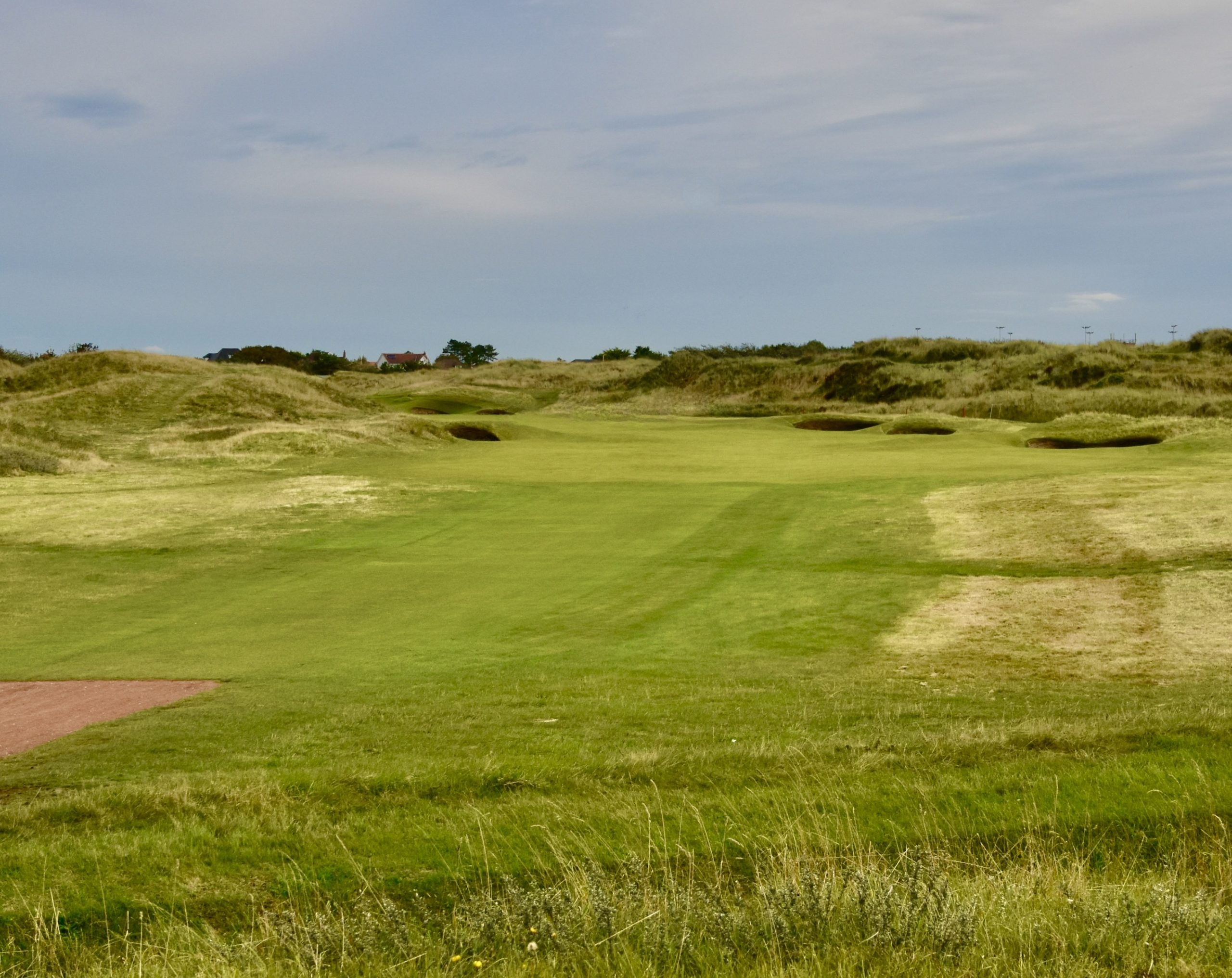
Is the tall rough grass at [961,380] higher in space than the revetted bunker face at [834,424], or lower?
higher

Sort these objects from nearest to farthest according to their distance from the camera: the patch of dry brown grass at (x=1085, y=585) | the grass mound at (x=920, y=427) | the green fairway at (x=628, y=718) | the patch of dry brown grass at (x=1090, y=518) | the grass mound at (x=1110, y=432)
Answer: the green fairway at (x=628, y=718) < the patch of dry brown grass at (x=1085, y=585) < the patch of dry brown grass at (x=1090, y=518) < the grass mound at (x=1110, y=432) < the grass mound at (x=920, y=427)

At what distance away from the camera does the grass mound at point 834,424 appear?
2288 inches

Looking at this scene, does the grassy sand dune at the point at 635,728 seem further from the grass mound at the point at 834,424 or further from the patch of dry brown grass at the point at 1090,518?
the grass mound at the point at 834,424

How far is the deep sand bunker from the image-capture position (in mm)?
11102

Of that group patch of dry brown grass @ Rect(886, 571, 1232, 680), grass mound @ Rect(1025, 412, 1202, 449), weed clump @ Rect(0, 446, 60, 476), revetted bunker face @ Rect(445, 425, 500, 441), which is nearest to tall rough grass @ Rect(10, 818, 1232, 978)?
patch of dry brown grass @ Rect(886, 571, 1232, 680)

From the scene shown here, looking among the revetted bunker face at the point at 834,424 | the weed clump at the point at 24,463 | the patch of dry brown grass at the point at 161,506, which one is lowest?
the patch of dry brown grass at the point at 161,506

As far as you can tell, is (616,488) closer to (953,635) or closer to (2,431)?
(953,635)

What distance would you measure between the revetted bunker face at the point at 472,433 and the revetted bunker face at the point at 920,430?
18.7 m

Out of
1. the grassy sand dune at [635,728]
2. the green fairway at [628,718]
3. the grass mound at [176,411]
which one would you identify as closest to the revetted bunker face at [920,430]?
the grassy sand dune at [635,728]

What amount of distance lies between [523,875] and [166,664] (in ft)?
33.7

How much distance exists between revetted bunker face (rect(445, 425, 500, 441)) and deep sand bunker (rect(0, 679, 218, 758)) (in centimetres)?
3745

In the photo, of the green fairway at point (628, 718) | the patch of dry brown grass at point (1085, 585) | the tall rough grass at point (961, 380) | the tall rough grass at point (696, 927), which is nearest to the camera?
the tall rough grass at point (696, 927)

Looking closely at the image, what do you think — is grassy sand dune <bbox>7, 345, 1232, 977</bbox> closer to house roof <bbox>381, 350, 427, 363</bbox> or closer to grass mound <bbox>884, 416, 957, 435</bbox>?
grass mound <bbox>884, 416, 957, 435</bbox>

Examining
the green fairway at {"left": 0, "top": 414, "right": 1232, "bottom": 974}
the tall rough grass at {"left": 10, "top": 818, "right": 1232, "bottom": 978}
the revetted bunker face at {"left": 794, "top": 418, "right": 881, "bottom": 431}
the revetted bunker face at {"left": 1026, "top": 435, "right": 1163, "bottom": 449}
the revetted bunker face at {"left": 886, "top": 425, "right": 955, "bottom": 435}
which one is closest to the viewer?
the tall rough grass at {"left": 10, "top": 818, "right": 1232, "bottom": 978}
